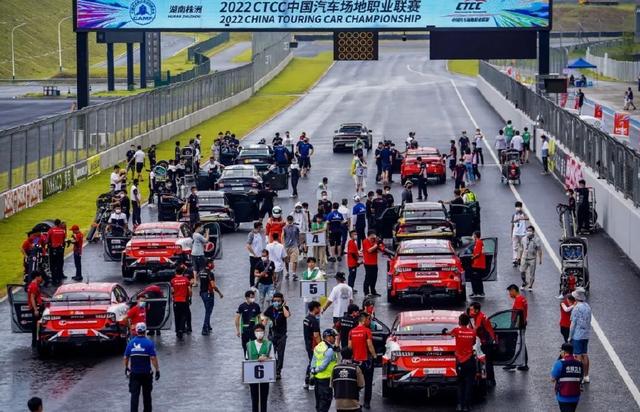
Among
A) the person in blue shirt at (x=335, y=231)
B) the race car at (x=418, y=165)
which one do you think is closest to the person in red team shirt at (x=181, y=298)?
the person in blue shirt at (x=335, y=231)

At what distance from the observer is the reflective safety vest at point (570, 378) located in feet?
67.5

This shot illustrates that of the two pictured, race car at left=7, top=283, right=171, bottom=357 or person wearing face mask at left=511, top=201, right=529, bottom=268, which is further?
person wearing face mask at left=511, top=201, right=529, bottom=268

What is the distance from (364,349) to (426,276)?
28.7 ft

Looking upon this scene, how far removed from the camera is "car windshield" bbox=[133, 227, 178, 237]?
36062mm

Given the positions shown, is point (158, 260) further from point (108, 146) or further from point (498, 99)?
point (498, 99)

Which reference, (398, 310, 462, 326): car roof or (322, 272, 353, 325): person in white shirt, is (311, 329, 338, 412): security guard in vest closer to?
(398, 310, 462, 326): car roof

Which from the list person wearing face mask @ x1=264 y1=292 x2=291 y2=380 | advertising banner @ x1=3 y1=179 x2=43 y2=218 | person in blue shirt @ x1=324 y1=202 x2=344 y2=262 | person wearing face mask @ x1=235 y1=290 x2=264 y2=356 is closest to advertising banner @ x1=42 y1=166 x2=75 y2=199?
advertising banner @ x1=3 y1=179 x2=43 y2=218

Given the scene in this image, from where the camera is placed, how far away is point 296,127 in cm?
8000

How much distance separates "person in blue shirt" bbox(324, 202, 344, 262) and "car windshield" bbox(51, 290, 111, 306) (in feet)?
34.8

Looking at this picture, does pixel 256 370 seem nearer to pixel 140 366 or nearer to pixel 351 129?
pixel 140 366

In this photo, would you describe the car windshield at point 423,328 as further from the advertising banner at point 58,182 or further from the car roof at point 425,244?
the advertising banner at point 58,182

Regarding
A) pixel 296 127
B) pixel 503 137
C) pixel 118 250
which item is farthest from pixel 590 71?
pixel 118 250

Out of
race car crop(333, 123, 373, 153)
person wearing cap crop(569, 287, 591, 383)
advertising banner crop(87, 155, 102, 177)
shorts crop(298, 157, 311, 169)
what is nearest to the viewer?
person wearing cap crop(569, 287, 591, 383)

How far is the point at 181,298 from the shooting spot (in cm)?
2808
